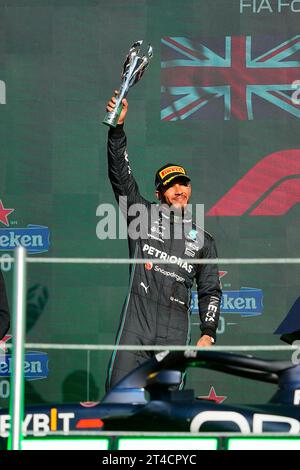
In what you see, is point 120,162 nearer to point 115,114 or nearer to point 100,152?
point 115,114

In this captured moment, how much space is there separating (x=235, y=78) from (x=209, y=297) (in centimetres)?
191

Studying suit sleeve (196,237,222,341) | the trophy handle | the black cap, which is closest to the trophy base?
the trophy handle

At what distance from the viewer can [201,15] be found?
659cm

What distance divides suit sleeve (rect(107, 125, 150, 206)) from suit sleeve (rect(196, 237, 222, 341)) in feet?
1.66

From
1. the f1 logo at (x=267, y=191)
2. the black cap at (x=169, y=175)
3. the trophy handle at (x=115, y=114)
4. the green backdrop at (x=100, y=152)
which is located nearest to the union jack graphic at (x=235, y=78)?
the green backdrop at (x=100, y=152)

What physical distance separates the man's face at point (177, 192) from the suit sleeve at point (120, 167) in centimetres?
13

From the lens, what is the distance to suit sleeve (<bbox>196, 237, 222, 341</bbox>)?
520cm

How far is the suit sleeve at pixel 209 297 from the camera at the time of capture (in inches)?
205

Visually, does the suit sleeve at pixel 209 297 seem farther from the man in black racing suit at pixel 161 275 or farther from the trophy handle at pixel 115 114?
the trophy handle at pixel 115 114

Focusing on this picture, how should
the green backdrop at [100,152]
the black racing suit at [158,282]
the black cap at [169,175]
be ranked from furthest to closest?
1. the green backdrop at [100,152]
2. the black cap at [169,175]
3. the black racing suit at [158,282]

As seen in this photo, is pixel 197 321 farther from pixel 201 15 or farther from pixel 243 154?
pixel 201 15

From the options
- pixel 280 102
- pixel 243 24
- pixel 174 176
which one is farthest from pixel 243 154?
pixel 174 176

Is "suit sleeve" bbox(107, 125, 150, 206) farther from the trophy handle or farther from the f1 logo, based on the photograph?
the f1 logo

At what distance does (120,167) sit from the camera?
211 inches
